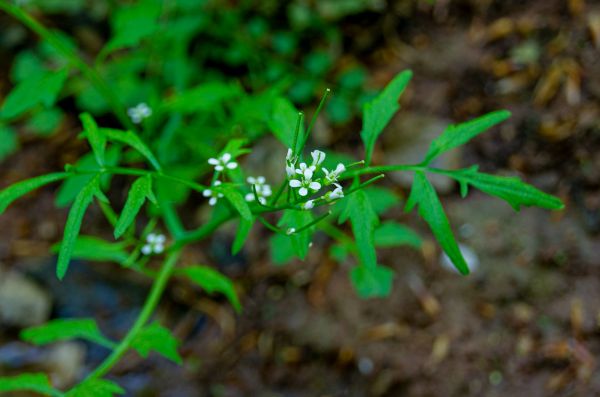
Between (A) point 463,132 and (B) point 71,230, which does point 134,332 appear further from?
(A) point 463,132

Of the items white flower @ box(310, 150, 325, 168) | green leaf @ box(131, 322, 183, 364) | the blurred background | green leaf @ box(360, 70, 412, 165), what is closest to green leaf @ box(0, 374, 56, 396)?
green leaf @ box(131, 322, 183, 364)

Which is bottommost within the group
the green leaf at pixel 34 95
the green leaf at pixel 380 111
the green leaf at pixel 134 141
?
the green leaf at pixel 380 111

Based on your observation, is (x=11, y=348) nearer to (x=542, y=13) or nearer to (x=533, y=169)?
(x=533, y=169)

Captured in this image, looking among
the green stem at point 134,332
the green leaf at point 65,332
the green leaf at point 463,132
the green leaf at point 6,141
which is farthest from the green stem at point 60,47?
the green leaf at point 463,132

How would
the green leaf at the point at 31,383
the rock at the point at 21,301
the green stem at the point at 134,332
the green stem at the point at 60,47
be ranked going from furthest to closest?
1. the rock at the point at 21,301
2. the green stem at the point at 60,47
3. the green stem at the point at 134,332
4. the green leaf at the point at 31,383

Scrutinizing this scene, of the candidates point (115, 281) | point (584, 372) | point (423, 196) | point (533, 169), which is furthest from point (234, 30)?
point (584, 372)

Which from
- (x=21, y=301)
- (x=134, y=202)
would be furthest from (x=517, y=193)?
(x=21, y=301)

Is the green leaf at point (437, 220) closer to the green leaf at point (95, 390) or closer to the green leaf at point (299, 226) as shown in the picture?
the green leaf at point (299, 226)
